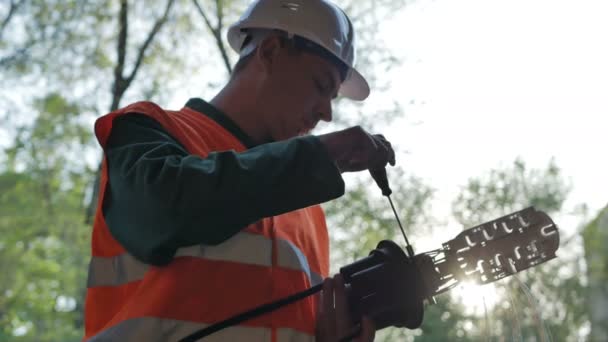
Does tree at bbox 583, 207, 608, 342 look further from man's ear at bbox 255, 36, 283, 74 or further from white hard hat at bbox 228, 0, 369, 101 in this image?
man's ear at bbox 255, 36, 283, 74

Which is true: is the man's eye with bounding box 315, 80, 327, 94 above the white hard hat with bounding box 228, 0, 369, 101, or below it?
below

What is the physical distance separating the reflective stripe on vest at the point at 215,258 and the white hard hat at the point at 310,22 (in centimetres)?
36

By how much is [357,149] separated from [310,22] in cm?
40

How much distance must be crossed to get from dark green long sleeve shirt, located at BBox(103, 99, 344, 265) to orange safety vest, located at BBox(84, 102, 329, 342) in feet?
0.16

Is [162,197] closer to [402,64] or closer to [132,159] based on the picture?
[132,159]

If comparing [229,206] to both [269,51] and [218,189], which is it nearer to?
[218,189]

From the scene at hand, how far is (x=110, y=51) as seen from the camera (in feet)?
13.7

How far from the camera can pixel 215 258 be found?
792 mm

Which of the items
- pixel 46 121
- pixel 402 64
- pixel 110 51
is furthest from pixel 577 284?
pixel 46 121

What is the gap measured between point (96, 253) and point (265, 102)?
33cm

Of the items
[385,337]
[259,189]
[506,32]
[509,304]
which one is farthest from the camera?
[506,32]

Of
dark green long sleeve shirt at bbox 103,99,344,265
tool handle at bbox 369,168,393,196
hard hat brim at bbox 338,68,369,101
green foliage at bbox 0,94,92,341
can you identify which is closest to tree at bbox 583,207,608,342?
hard hat brim at bbox 338,68,369,101

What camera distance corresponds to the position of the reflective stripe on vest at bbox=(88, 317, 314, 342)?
0.75m

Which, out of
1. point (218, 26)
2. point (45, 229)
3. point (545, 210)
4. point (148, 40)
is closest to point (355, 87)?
point (545, 210)
